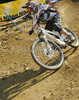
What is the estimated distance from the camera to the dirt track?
340cm

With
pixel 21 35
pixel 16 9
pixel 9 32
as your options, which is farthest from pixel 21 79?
pixel 16 9

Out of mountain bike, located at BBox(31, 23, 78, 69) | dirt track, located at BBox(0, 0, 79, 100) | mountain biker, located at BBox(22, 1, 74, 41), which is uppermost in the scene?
mountain biker, located at BBox(22, 1, 74, 41)

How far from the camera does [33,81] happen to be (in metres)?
4.00

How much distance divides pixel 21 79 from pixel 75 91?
206 cm

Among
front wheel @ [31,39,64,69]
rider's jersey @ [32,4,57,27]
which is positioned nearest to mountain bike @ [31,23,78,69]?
front wheel @ [31,39,64,69]

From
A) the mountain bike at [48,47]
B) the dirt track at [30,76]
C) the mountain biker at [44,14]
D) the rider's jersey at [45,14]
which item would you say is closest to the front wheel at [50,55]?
the mountain bike at [48,47]

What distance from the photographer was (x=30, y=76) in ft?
13.9

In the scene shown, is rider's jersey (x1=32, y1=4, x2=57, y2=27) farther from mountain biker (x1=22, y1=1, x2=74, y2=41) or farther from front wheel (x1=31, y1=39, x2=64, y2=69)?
front wheel (x1=31, y1=39, x2=64, y2=69)

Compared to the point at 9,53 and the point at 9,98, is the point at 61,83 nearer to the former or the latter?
the point at 9,98

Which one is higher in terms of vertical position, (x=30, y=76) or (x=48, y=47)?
(x=48, y=47)

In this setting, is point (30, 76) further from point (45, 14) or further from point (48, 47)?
point (45, 14)

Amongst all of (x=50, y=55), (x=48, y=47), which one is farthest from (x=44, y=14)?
(x=50, y=55)

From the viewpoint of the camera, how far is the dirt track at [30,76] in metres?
3.40

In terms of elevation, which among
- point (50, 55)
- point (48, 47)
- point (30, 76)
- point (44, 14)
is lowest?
point (30, 76)
